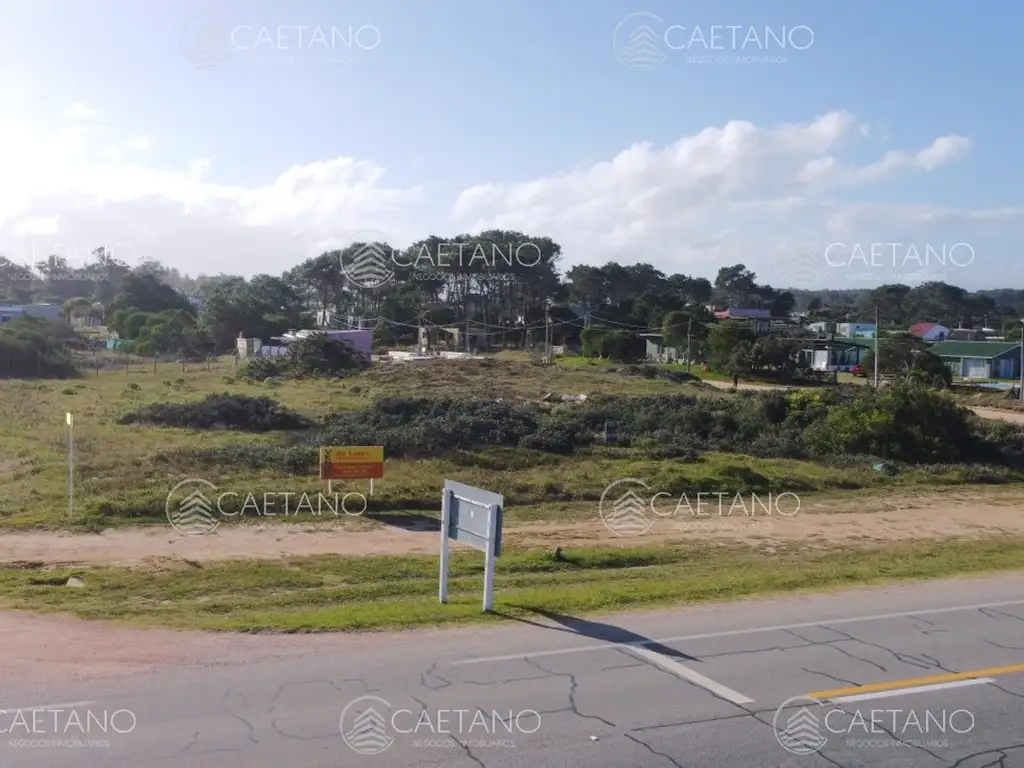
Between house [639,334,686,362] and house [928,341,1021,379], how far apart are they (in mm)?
15686

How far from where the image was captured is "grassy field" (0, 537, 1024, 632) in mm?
10234

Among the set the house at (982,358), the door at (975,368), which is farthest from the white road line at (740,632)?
the door at (975,368)

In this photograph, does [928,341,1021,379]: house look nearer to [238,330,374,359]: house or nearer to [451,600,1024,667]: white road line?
[238,330,374,359]: house

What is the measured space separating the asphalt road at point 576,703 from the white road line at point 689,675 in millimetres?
24

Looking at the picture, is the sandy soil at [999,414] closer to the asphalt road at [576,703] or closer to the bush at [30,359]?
the asphalt road at [576,703]

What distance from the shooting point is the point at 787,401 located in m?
32.3

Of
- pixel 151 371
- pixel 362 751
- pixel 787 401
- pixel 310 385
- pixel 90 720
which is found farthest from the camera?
pixel 151 371

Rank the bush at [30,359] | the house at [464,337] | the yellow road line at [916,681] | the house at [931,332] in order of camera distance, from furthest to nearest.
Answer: the house at [931,332], the house at [464,337], the bush at [30,359], the yellow road line at [916,681]

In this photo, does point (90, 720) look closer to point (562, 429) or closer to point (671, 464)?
point (671, 464)

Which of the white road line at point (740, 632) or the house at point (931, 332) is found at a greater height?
the house at point (931, 332)

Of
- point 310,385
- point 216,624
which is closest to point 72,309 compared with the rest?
point 310,385

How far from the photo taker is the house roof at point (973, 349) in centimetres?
6141

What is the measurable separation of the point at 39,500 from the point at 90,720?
13.1m

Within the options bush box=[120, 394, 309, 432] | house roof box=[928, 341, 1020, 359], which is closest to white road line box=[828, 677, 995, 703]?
bush box=[120, 394, 309, 432]
